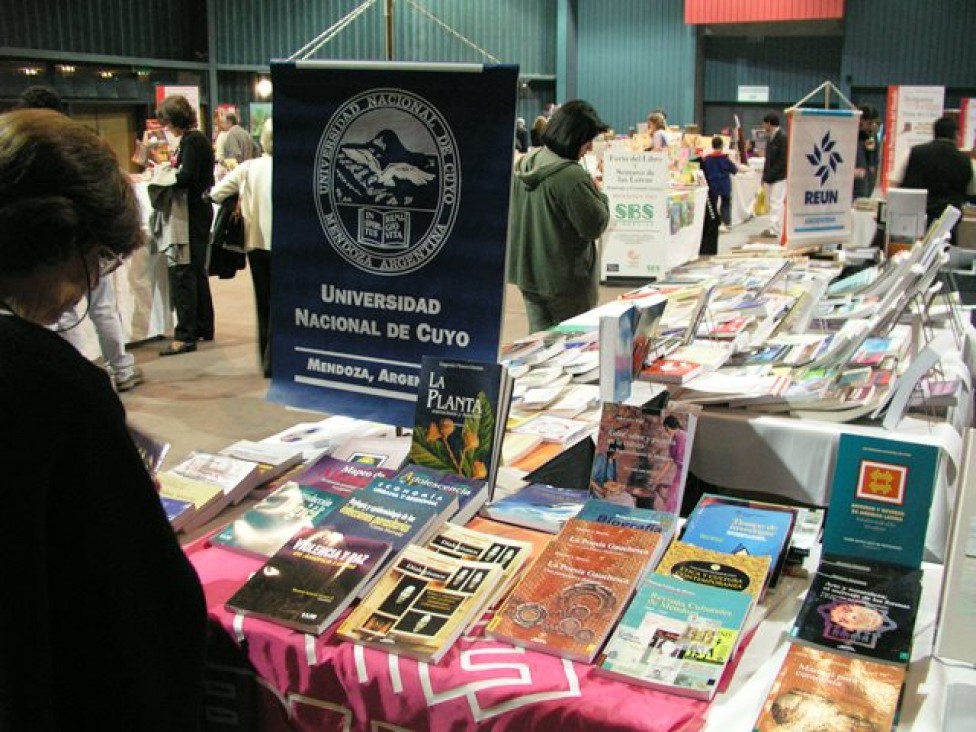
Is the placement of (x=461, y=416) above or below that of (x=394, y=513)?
above

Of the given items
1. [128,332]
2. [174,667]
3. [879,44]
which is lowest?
[128,332]

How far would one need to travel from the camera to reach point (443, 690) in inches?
52.5

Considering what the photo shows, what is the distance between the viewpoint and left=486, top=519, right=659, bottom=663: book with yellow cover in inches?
53.9

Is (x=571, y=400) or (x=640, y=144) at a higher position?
(x=640, y=144)

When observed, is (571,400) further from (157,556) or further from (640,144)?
(640,144)

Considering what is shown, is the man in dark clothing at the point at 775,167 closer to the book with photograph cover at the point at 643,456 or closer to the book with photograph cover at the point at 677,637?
the book with photograph cover at the point at 643,456

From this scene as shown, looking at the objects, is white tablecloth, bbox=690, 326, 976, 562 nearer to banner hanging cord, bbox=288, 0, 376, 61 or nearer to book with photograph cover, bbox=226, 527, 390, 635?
book with photograph cover, bbox=226, 527, 390, 635

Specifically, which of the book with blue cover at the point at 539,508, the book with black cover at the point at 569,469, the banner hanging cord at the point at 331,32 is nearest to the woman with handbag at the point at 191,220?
the banner hanging cord at the point at 331,32

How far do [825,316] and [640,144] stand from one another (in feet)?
23.7

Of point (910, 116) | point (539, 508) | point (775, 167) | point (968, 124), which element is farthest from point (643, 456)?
point (968, 124)

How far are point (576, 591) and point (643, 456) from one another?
353mm

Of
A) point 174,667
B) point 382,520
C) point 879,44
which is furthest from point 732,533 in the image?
point 879,44

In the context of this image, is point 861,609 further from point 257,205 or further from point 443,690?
point 257,205

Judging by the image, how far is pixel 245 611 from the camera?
1.48 metres
